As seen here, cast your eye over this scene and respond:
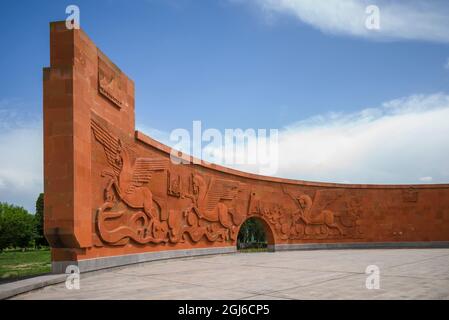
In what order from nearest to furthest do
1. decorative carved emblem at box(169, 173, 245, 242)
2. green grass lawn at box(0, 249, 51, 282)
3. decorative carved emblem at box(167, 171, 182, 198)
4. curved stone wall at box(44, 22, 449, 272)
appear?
1. curved stone wall at box(44, 22, 449, 272)
2. green grass lawn at box(0, 249, 51, 282)
3. decorative carved emblem at box(167, 171, 182, 198)
4. decorative carved emblem at box(169, 173, 245, 242)

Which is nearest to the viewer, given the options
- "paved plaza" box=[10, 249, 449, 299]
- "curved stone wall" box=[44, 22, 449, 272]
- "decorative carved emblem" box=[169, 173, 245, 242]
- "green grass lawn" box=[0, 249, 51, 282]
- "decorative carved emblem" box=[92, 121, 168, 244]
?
"paved plaza" box=[10, 249, 449, 299]

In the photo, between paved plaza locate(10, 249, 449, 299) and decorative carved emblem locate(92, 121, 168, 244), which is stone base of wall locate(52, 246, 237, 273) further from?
decorative carved emblem locate(92, 121, 168, 244)

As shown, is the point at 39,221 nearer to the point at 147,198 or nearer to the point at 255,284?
the point at 147,198

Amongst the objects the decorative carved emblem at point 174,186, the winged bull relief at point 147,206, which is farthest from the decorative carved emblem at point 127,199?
the decorative carved emblem at point 174,186

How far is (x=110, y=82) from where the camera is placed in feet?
35.3

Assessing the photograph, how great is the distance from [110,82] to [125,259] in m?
4.56

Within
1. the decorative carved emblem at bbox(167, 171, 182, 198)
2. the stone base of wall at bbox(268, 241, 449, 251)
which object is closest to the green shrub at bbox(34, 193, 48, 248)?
the stone base of wall at bbox(268, 241, 449, 251)

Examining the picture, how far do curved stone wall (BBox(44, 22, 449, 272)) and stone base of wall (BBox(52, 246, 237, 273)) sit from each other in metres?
0.03

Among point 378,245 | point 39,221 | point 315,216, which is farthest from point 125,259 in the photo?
point 39,221

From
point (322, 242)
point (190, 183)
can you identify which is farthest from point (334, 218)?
point (190, 183)

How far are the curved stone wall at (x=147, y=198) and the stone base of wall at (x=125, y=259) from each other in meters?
0.03

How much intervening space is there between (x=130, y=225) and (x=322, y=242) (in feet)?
39.6

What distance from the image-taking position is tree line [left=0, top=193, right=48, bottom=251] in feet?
120
